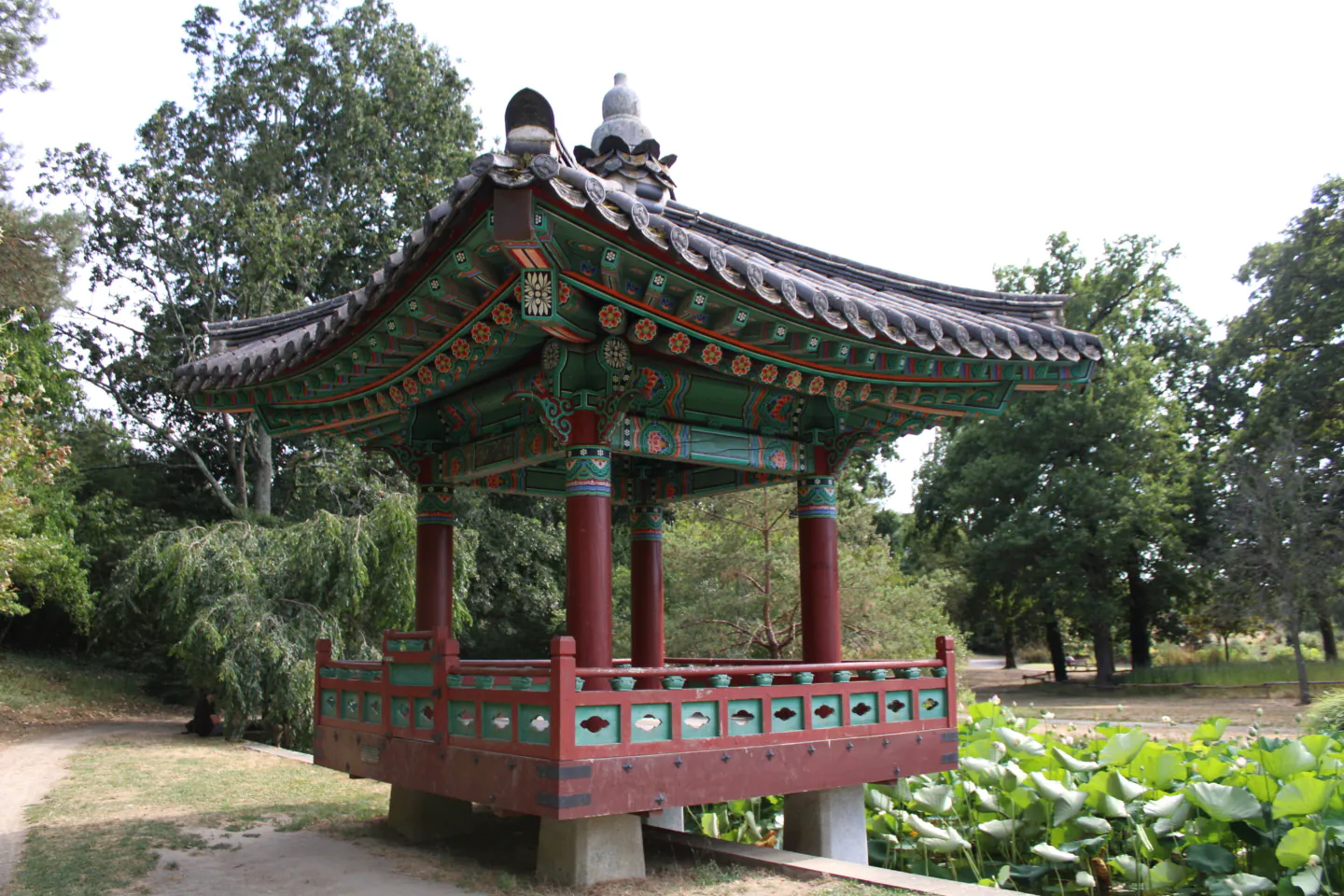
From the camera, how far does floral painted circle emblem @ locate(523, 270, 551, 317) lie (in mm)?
5719

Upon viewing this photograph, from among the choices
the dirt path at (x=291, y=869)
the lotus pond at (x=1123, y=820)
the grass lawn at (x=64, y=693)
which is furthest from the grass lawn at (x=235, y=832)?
the grass lawn at (x=64, y=693)

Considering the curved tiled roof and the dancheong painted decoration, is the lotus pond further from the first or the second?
the curved tiled roof

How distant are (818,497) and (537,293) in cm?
342

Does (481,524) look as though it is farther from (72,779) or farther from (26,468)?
(72,779)

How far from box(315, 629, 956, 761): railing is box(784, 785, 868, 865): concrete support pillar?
661 mm

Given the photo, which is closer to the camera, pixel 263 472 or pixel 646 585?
pixel 646 585

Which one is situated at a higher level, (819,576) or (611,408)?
(611,408)

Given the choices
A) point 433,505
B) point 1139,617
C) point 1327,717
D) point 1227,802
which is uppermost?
point 433,505

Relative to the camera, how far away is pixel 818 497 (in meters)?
8.22

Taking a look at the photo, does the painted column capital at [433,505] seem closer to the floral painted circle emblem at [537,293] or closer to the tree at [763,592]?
the floral painted circle emblem at [537,293]

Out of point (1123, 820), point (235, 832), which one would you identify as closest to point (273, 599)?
point (235, 832)

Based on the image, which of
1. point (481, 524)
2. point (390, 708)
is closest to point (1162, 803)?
point (390, 708)

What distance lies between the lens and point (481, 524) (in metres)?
23.8

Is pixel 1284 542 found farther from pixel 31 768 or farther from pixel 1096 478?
pixel 31 768
